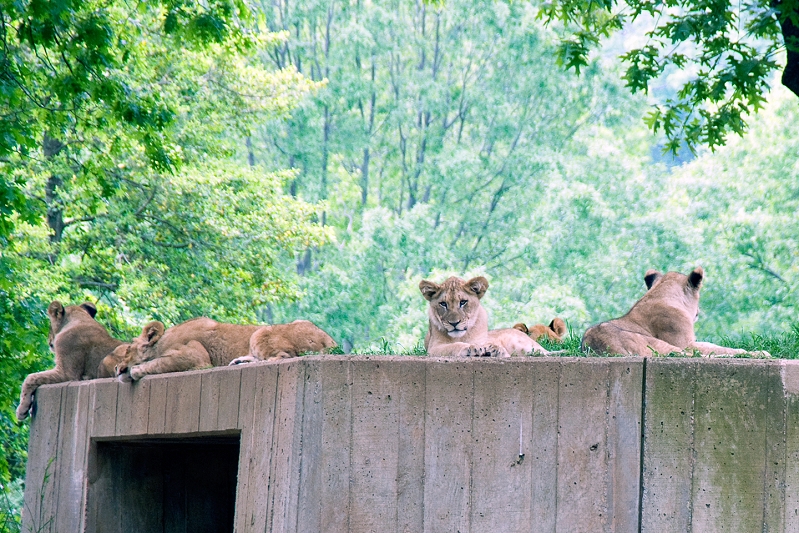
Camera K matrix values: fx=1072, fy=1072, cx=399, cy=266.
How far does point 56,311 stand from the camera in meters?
11.0

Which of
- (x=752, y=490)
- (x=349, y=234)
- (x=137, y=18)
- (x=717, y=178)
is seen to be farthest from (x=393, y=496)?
(x=349, y=234)

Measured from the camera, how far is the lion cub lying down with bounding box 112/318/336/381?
804 centimetres

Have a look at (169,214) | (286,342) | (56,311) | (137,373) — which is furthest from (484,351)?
(169,214)

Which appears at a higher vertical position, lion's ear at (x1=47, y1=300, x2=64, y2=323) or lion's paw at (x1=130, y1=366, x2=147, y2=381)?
lion's ear at (x1=47, y1=300, x2=64, y2=323)

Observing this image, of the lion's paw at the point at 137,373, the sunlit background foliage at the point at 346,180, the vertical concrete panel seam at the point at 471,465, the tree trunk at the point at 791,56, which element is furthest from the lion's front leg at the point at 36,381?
the tree trunk at the point at 791,56

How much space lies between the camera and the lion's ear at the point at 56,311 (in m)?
11.0

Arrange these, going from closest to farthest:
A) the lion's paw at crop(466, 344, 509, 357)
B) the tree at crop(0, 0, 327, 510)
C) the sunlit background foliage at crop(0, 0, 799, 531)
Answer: the lion's paw at crop(466, 344, 509, 357) → the sunlit background foliage at crop(0, 0, 799, 531) → the tree at crop(0, 0, 327, 510)

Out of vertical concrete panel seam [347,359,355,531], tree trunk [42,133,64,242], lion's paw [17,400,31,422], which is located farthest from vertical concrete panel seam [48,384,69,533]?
tree trunk [42,133,64,242]

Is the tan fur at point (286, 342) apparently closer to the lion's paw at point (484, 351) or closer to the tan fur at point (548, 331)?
the lion's paw at point (484, 351)

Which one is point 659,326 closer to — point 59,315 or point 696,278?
point 696,278

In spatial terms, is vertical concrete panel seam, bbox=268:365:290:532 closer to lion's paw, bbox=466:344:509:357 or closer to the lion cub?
lion's paw, bbox=466:344:509:357

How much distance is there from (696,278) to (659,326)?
616mm

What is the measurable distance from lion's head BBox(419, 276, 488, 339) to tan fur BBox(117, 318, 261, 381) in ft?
4.98

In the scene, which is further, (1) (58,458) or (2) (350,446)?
(1) (58,458)
